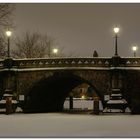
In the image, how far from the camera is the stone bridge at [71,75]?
45.8 meters

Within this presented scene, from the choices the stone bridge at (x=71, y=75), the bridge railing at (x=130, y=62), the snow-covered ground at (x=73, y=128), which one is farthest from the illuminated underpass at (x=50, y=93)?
the snow-covered ground at (x=73, y=128)

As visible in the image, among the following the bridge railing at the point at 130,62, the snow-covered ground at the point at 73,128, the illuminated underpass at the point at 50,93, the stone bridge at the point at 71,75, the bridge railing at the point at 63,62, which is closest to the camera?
the snow-covered ground at the point at 73,128

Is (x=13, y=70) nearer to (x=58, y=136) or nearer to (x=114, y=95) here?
(x=114, y=95)

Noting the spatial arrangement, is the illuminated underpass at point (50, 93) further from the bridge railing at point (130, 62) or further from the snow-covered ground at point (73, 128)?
the snow-covered ground at point (73, 128)

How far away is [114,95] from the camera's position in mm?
45250

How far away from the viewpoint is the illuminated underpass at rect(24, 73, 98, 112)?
161 ft

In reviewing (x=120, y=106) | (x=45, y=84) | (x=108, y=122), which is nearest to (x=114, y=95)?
(x=120, y=106)

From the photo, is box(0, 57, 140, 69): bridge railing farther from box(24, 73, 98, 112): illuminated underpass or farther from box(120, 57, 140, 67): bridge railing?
box(24, 73, 98, 112): illuminated underpass

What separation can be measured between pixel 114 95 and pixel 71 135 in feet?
60.8

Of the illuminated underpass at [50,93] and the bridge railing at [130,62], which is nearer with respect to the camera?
the bridge railing at [130,62]

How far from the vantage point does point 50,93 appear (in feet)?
184

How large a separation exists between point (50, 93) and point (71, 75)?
8.50 meters

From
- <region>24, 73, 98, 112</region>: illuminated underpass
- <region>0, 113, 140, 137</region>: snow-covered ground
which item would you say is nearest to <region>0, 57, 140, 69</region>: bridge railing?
<region>24, 73, 98, 112</region>: illuminated underpass

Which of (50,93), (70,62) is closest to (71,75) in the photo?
(70,62)
